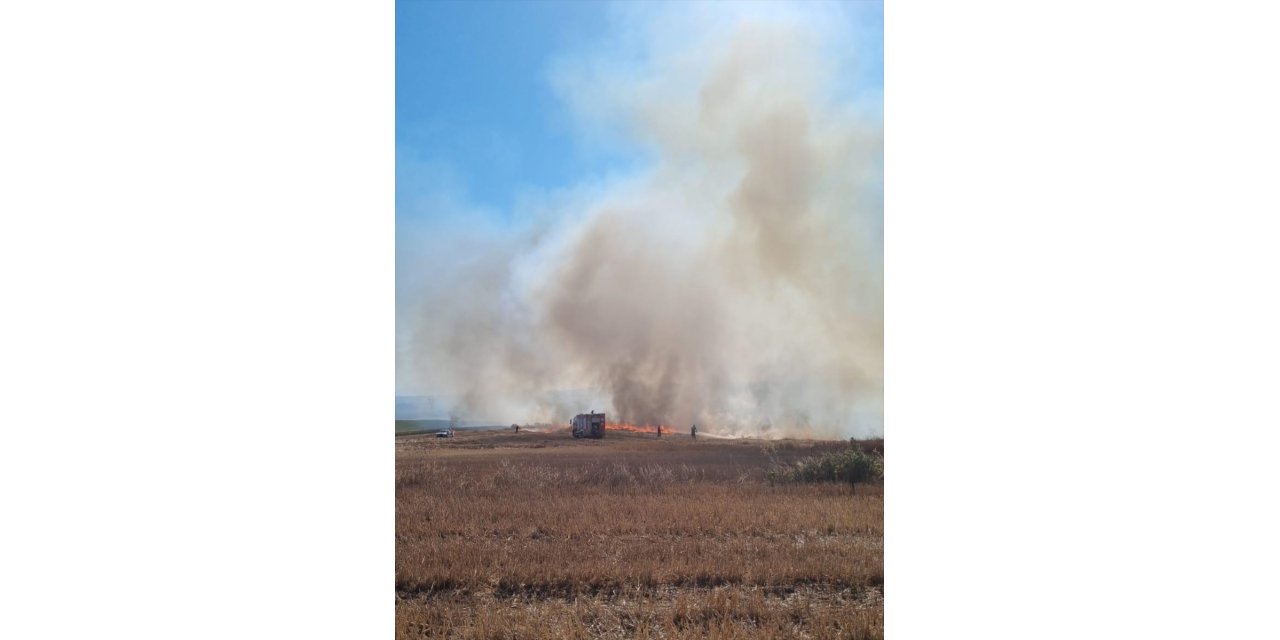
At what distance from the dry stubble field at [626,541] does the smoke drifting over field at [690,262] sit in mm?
285

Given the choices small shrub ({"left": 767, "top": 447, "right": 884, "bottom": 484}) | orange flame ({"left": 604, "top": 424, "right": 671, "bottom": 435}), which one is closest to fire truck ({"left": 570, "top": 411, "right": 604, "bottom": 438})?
orange flame ({"left": 604, "top": 424, "right": 671, "bottom": 435})

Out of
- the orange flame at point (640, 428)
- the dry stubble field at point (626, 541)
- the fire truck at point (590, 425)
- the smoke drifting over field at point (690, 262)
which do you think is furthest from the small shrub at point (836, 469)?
the fire truck at point (590, 425)

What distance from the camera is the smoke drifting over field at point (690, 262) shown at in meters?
4.19

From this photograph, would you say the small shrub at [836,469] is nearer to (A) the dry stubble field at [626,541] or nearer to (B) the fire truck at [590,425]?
(A) the dry stubble field at [626,541]

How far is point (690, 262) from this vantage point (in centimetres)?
425

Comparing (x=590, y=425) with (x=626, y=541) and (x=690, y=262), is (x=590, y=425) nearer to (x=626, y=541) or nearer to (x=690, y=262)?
(x=626, y=541)

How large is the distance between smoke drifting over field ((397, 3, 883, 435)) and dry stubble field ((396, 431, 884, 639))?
285mm
